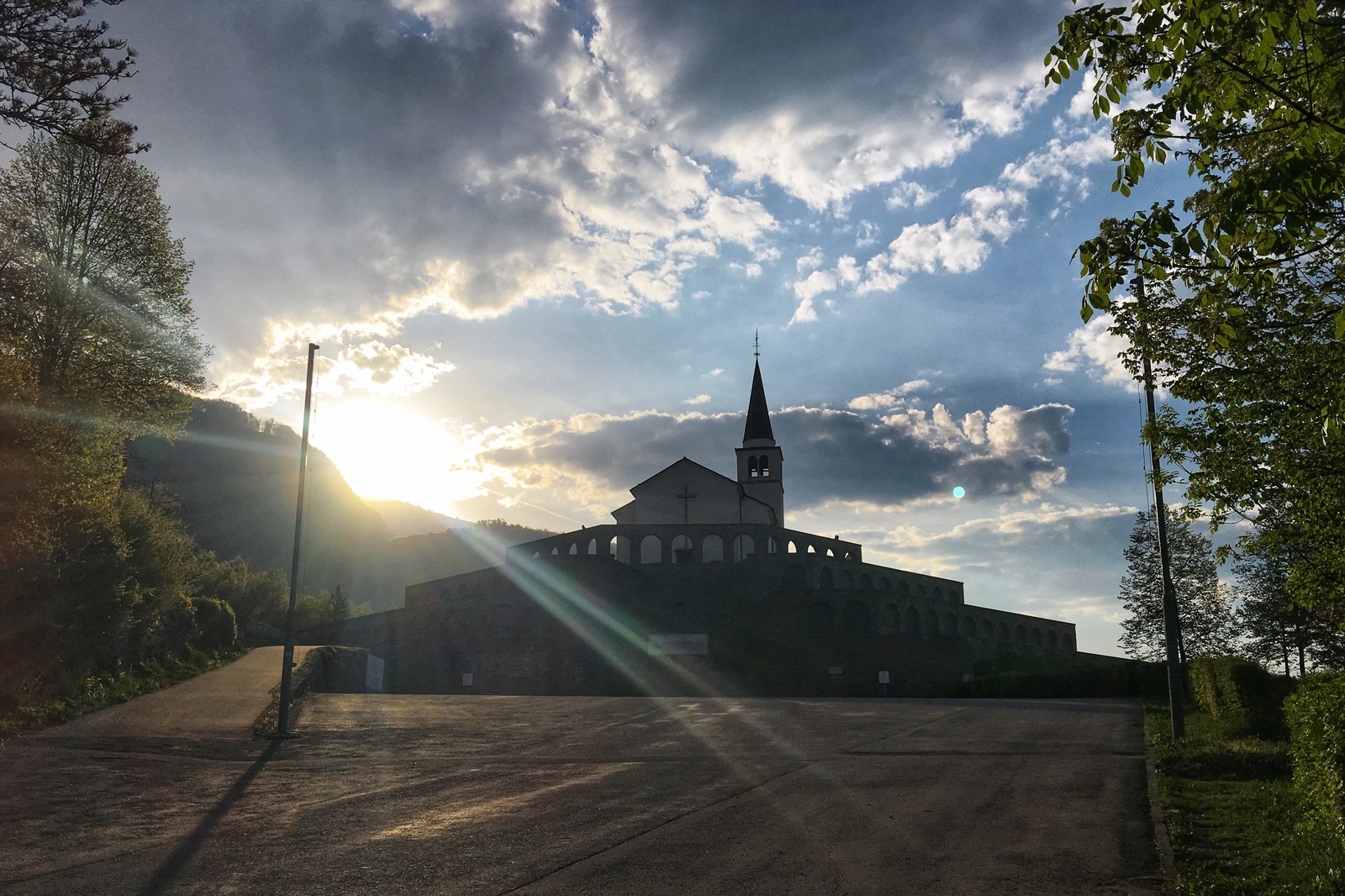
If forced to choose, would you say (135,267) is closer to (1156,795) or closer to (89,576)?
(89,576)

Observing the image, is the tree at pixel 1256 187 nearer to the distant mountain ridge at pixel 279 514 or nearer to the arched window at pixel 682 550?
the arched window at pixel 682 550

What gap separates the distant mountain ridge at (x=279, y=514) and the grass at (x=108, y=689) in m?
85.2

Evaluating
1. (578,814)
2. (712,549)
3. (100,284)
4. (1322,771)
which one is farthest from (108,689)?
(712,549)

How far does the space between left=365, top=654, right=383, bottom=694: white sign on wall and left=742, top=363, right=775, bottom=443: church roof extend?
40.4m

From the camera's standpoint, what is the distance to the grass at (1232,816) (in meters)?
7.53

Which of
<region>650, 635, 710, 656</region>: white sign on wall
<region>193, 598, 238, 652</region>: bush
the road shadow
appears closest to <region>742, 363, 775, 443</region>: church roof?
<region>650, 635, 710, 656</region>: white sign on wall

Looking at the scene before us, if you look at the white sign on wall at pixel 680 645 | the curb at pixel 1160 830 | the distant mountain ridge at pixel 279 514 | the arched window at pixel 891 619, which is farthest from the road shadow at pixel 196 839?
the distant mountain ridge at pixel 279 514

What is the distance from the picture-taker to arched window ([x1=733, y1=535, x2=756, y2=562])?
61.4m

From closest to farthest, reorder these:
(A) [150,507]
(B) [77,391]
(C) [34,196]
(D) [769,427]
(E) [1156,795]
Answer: (E) [1156,795], (B) [77,391], (C) [34,196], (A) [150,507], (D) [769,427]

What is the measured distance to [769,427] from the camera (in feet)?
252

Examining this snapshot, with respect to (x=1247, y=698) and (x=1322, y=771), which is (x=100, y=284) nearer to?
(x=1322, y=771)

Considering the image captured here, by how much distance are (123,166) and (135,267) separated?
2.61 metres

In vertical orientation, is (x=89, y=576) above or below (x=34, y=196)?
below

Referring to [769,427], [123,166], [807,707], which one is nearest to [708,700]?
[807,707]
